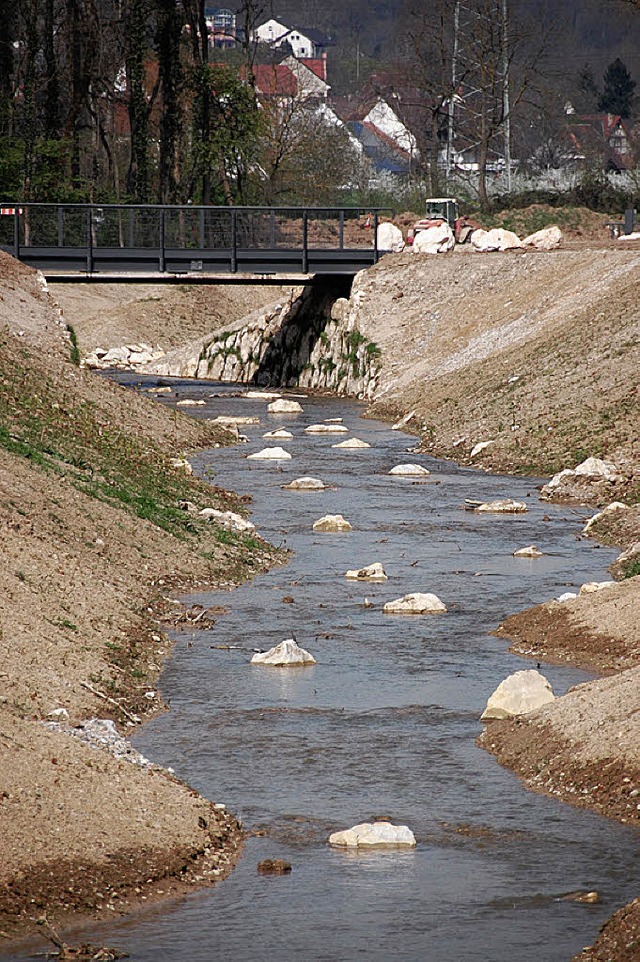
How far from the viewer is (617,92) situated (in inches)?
6575

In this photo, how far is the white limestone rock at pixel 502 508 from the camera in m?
31.0

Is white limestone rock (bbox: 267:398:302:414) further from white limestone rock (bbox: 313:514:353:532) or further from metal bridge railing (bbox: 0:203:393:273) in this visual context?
white limestone rock (bbox: 313:514:353:532)

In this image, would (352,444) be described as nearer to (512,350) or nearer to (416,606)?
(512,350)

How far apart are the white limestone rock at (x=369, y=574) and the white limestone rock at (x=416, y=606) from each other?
187cm

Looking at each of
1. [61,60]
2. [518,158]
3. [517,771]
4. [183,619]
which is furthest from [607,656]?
[518,158]

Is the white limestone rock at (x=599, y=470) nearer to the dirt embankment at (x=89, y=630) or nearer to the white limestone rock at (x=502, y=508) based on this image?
the white limestone rock at (x=502, y=508)

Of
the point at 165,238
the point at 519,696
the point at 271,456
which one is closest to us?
the point at 519,696

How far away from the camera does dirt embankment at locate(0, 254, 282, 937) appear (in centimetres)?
1276

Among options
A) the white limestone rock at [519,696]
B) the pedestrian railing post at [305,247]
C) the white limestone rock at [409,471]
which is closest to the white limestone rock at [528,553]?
the white limestone rock at [519,696]

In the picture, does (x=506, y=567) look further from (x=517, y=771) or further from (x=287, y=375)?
(x=287, y=375)

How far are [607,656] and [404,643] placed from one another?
2.53 meters

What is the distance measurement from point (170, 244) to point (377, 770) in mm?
44221

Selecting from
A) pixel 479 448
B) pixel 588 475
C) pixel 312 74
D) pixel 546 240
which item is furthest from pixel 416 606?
pixel 312 74

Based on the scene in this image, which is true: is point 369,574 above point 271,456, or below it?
above
